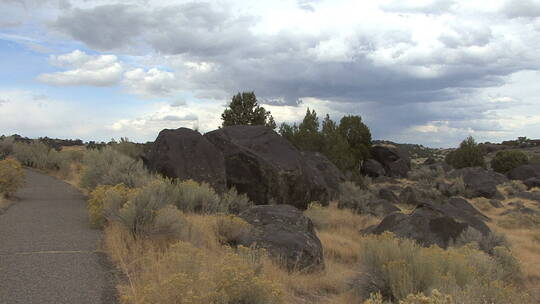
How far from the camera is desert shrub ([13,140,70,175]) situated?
26.2 metres

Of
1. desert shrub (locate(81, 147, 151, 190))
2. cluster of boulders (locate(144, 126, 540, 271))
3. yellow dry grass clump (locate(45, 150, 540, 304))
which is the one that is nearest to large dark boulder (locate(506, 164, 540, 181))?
cluster of boulders (locate(144, 126, 540, 271))

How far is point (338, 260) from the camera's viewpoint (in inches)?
461

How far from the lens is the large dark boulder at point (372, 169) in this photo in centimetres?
4819

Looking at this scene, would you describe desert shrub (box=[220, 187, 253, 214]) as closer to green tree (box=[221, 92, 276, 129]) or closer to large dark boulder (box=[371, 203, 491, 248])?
large dark boulder (box=[371, 203, 491, 248])

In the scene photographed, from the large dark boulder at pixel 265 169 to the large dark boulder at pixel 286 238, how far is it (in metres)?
6.81

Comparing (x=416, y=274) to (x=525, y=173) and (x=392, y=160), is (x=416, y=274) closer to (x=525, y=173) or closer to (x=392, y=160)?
(x=525, y=173)

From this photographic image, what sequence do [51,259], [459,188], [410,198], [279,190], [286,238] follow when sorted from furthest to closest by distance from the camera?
[459,188]
[410,198]
[279,190]
[286,238]
[51,259]

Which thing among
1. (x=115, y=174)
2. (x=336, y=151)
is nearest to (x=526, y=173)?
(x=336, y=151)

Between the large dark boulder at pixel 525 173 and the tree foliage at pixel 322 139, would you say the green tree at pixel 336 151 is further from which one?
the large dark boulder at pixel 525 173

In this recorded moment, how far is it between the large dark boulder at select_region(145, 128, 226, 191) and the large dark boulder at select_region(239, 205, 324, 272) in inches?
208

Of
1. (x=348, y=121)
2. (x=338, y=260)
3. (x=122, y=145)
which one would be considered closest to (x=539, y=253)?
(x=338, y=260)

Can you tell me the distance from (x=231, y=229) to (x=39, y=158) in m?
21.4

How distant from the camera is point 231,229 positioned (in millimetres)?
10078

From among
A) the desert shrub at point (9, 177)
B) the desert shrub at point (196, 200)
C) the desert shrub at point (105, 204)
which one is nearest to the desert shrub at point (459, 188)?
the desert shrub at point (196, 200)
